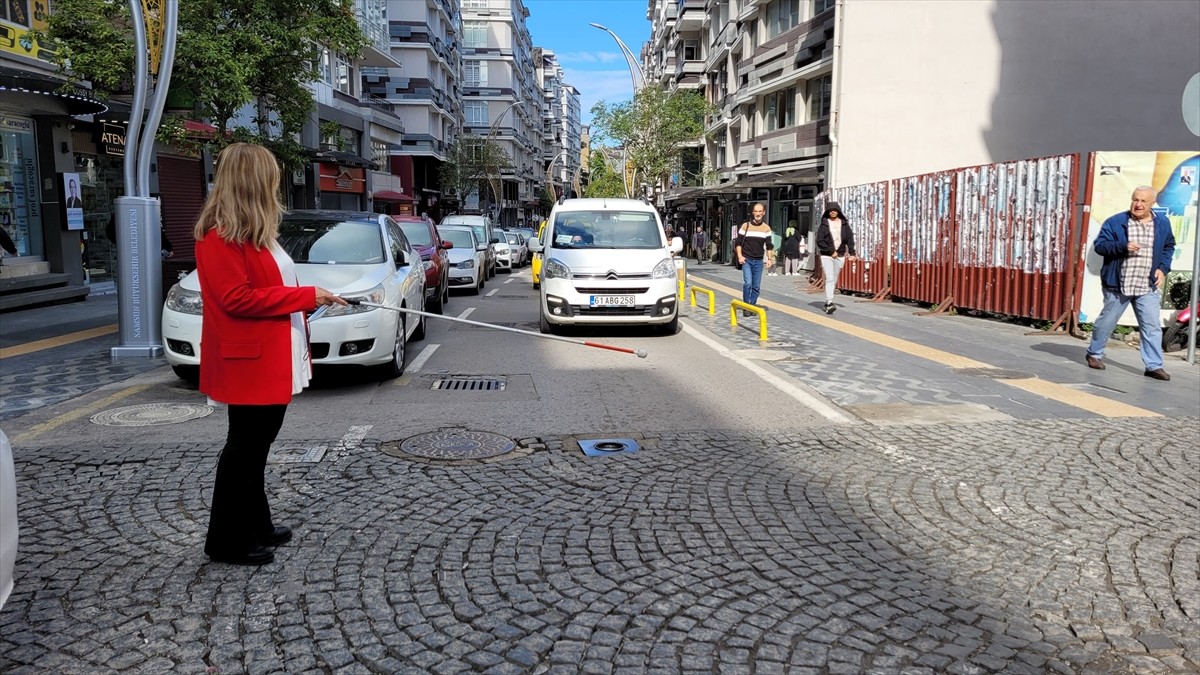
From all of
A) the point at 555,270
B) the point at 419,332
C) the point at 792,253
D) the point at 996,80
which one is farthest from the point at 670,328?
the point at 996,80

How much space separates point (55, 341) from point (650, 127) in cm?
3278

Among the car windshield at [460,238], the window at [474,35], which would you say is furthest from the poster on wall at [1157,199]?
the window at [474,35]

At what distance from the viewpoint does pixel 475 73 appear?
85938mm

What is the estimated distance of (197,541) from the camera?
4.22 meters

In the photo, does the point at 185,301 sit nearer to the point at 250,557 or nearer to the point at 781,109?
the point at 250,557

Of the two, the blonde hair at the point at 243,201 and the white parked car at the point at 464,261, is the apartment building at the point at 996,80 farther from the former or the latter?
the blonde hair at the point at 243,201

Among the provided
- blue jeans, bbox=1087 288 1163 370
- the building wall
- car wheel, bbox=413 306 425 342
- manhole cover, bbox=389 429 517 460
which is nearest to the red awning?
the building wall

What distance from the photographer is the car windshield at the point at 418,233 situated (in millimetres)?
17031

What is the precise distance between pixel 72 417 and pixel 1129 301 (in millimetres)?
9586

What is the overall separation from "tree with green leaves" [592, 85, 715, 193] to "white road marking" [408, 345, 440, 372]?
31.4m

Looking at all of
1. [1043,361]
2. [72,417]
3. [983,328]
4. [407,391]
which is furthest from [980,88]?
[72,417]

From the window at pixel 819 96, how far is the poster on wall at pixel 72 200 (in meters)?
24.1

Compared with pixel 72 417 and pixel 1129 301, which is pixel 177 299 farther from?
pixel 1129 301

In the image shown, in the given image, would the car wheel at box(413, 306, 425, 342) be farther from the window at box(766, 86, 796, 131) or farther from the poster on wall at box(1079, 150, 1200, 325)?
the window at box(766, 86, 796, 131)
